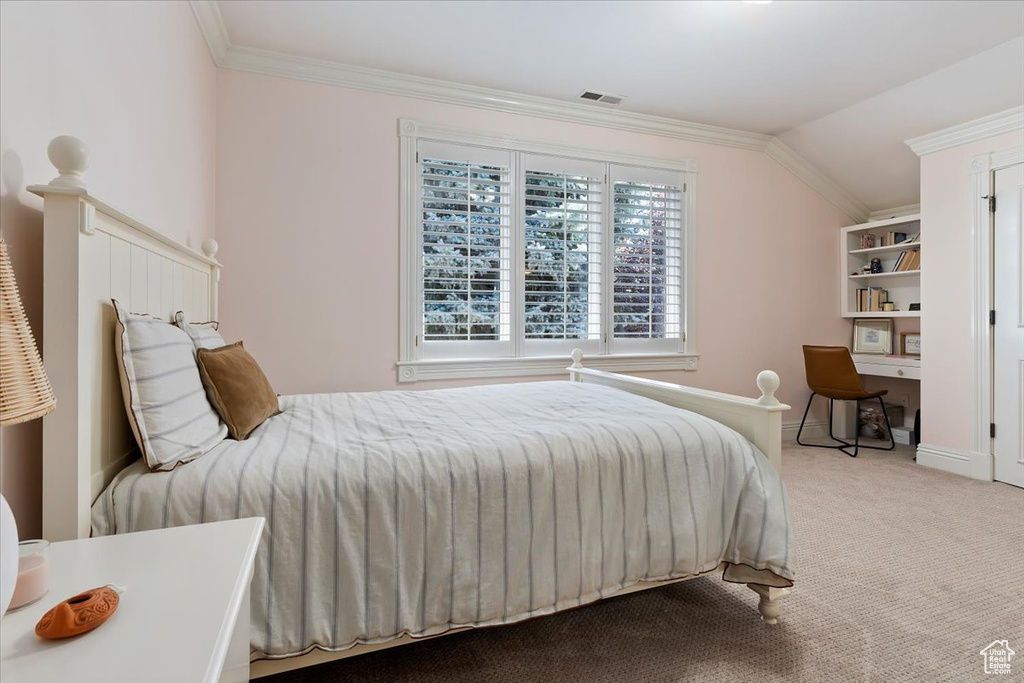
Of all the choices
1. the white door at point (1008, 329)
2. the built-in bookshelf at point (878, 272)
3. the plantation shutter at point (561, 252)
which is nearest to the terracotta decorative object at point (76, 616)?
the plantation shutter at point (561, 252)

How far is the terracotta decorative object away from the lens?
25.1 inches

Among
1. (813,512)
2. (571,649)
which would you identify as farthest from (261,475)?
(813,512)

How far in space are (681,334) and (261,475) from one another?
3.46 meters

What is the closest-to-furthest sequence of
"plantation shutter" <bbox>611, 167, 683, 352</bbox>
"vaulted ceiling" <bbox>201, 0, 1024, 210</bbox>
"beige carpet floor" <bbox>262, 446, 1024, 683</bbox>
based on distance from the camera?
"beige carpet floor" <bbox>262, 446, 1024, 683</bbox>, "vaulted ceiling" <bbox>201, 0, 1024, 210</bbox>, "plantation shutter" <bbox>611, 167, 683, 352</bbox>

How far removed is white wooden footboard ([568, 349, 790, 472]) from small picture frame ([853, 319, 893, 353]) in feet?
11.1

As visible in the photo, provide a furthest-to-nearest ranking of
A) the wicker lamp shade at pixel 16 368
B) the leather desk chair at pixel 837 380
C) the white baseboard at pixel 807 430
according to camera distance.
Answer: the white baseboard at pixel 807 430 → the leather desk chair at pixel 837 380 → the wicker lamp shade at pixel 16 368

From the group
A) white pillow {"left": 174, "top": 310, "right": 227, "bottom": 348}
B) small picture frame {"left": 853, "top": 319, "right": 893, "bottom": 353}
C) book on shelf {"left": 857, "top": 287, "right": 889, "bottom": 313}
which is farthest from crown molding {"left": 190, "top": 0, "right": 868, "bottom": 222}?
white pillow {"left": 174, "top": 310, "right": 227, "bottom": 348}

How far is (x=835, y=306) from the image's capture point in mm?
4641

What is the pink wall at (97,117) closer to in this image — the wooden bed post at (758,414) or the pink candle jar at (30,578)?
the pink candle jar at (30,578)

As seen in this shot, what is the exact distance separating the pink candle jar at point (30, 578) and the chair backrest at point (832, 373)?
468 cm

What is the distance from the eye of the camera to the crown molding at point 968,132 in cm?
319

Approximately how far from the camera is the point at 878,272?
4.48 m

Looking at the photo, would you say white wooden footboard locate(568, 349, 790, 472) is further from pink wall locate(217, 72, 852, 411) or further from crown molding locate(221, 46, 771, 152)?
crown molding locate(221, 46, 771, 152)

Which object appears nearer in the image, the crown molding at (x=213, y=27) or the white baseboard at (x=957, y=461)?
the crown molding at (x=213, y=27)
